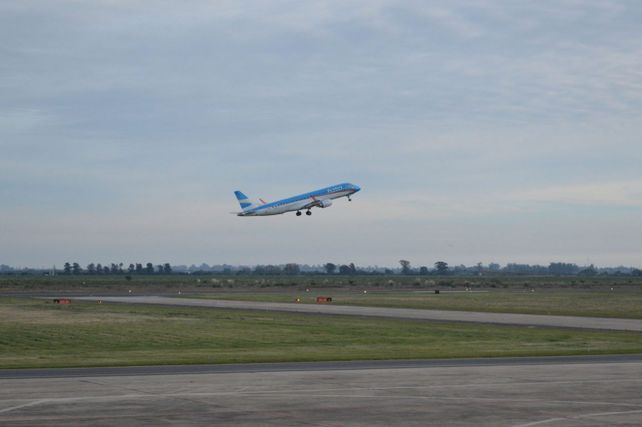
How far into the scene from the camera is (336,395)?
31.0 m

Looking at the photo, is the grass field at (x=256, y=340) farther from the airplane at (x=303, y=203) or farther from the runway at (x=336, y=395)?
the airplane at (x=303, y=203)

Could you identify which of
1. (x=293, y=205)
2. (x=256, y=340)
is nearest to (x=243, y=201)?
(x=293, y=205)

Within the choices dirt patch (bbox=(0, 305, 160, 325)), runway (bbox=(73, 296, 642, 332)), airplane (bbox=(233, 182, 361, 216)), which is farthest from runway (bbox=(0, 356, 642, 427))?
airplane (bbox=(233, 182, 361, 216))

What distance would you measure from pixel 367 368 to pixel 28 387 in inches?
535

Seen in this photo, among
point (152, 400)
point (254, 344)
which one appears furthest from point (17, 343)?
point (152, 400)

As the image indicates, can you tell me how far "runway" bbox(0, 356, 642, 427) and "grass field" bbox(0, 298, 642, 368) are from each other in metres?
5.08

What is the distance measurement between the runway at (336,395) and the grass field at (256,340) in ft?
16.7

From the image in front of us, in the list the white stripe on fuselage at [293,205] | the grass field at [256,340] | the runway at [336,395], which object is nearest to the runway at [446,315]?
the grass field at [256,340]

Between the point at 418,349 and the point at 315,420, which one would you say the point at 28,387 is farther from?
the point at 418,349

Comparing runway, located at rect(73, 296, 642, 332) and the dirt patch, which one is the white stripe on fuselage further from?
the dirt patch

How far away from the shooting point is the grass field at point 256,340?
45.1 metres

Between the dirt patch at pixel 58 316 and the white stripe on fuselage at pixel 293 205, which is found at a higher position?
the white stripe on fuselage at pixel 293 205

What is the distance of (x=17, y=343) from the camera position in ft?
170

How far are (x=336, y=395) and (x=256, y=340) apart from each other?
23.8m
